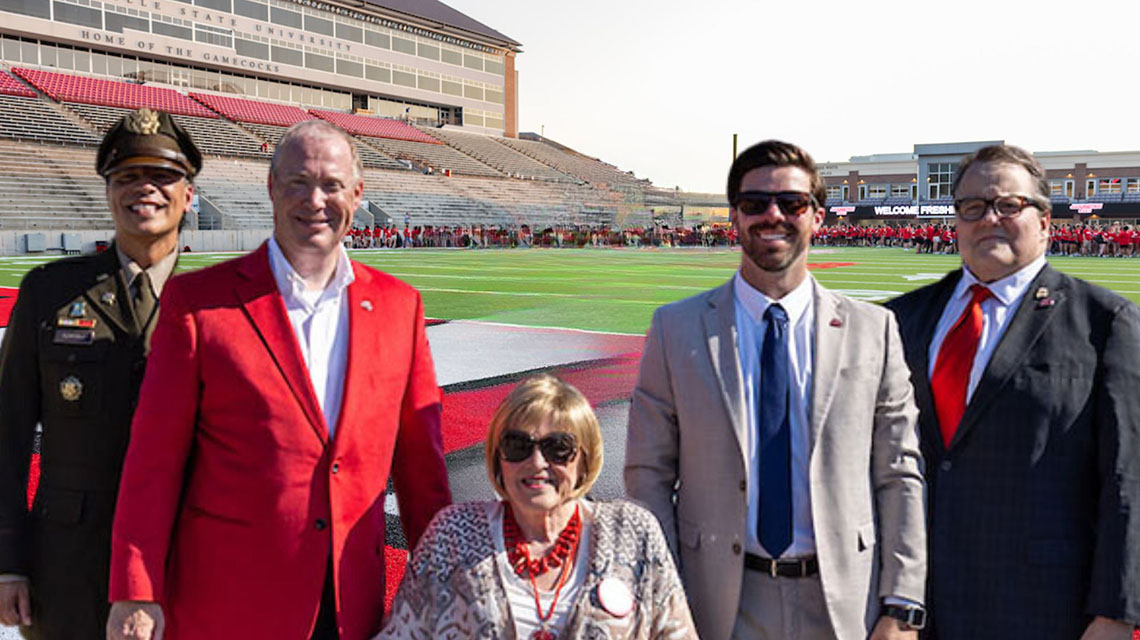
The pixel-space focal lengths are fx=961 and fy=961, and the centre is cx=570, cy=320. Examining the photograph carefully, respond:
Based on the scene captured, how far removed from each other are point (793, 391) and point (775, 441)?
139 millimetres

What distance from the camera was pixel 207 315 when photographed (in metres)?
2.34

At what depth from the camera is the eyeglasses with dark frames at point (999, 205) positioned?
2.85 m

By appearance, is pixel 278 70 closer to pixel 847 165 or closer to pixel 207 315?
pixel 847 165

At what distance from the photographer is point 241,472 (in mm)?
2342

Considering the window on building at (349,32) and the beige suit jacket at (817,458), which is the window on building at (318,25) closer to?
the window on building at (349,32)

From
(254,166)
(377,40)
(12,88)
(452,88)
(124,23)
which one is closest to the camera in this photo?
(12,88)

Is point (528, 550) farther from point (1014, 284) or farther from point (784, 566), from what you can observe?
point (1014, 284)

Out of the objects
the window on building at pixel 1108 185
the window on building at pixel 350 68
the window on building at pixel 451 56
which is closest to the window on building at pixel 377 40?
the window on building at pixel 350 68

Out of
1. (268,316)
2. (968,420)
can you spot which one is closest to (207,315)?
(268,316)

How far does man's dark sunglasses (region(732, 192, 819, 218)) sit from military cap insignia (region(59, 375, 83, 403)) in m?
1.81

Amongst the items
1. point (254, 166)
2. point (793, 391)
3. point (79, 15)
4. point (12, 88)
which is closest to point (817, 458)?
point (793, 391)

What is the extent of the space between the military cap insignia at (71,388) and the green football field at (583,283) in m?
10.3

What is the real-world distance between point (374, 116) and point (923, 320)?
6919 cm

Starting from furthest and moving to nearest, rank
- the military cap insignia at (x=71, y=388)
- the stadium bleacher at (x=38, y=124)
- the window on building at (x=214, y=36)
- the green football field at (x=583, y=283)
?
the window on building at (x=214, y=36), the stadium bleacher at (x=38, y=124), the green football field at (x=583, y=283), the military cap insignia at (x=71, y=388)
